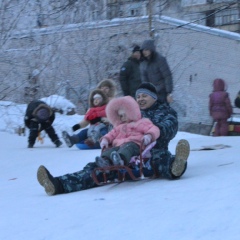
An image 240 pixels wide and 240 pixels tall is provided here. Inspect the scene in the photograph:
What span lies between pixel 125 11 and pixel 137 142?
13.3 meters

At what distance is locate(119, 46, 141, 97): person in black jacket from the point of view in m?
11.9

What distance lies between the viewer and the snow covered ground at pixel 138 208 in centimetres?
480

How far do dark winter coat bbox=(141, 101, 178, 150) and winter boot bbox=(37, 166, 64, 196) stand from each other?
1.14 meters

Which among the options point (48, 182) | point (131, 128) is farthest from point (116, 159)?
point (48, 182)

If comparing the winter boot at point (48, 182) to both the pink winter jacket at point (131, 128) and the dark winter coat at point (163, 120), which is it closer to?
the pink winter jacket at point (131, 128)

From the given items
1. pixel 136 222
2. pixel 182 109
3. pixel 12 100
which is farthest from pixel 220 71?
pixel 136 222

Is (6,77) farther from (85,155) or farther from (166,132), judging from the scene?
(166,132)

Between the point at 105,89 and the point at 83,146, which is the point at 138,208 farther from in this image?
the point at 105,89

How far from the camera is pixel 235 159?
779 centimetres

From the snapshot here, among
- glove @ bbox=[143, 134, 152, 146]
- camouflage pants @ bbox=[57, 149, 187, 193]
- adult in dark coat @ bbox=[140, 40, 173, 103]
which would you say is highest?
adult in dark coat @ bbox=[140, 40, 173, 103]

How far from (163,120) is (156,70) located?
162 inches

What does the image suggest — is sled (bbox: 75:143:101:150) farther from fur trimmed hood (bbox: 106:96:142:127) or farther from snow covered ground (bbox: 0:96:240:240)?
fur trimmed hood (bbox: 106:96:142:127)

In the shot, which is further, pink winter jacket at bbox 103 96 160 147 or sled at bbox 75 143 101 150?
sled at bbox 75 143 101 150

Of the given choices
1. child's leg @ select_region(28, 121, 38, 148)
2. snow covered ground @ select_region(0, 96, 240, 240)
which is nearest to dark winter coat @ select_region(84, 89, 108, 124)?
child's leg @ select_region(28, 121, 38, 148)
